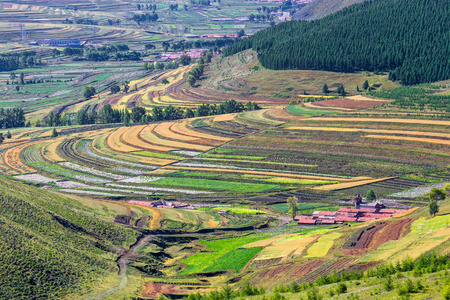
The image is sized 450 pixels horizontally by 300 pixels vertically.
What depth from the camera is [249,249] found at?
3140 inches

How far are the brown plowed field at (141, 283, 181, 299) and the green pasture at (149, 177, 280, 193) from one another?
50.6 m

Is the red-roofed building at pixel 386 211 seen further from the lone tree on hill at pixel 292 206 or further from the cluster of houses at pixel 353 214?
the lone tree on hill at pixel 292 206

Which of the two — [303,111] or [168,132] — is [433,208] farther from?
[168,132]

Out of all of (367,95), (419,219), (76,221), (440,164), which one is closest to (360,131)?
(440,164)

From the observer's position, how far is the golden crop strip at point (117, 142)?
506 feet

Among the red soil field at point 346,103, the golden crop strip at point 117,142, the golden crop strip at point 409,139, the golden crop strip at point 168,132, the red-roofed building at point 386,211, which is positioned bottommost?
the red-roofed building at point 386,211

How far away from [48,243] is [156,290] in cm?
1429

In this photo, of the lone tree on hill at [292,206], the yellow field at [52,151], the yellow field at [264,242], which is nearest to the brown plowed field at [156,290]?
the yellow field at [264,242]

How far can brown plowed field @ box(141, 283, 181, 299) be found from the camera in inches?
2506

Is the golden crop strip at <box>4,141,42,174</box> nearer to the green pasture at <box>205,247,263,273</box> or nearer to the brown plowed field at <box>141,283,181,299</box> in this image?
the green pasture at <box>205,247,263,273</box>

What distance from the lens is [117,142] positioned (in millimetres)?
162125

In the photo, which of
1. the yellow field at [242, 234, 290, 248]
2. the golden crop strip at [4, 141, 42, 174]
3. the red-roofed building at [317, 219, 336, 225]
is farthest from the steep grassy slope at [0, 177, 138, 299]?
the golden crop strip at [4, 141, 42, 174]

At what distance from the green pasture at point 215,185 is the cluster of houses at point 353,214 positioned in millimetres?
19945

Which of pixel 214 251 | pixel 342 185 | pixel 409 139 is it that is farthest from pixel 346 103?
pixel 214 251
